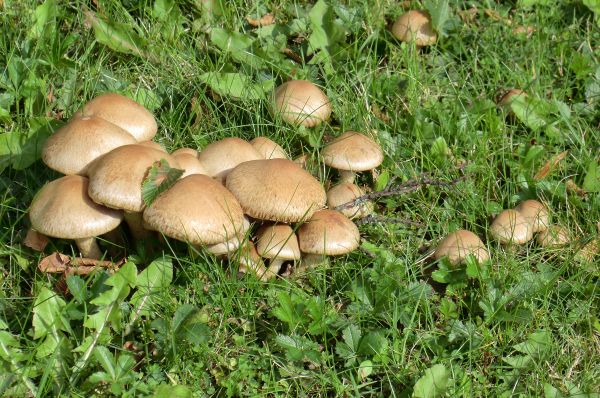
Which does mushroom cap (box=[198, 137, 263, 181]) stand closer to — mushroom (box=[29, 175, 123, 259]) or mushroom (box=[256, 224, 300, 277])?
mushroom (box=[256, 224, 300, 277])

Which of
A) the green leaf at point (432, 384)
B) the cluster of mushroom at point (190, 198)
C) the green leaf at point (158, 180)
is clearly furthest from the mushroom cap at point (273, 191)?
the green leaf at point (432, 384)

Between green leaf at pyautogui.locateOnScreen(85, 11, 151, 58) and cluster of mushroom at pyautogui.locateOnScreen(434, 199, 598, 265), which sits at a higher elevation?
green leaf at pyautogui.locateOnScreen(85, 11, 151, 58)

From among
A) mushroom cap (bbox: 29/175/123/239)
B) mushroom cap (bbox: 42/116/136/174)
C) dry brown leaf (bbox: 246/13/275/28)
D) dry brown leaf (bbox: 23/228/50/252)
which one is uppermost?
mushroom cap (bbox: 42/116/136/174)

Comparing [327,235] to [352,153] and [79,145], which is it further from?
[79,145]

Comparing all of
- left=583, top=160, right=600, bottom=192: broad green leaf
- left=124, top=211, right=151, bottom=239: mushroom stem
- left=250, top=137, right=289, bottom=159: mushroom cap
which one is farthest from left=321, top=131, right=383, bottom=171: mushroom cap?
left=583, top=160, right=600, bottom=192: broad green leaf

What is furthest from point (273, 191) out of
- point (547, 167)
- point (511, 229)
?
point (547, 167)

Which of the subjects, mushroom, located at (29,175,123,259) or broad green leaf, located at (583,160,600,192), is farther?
broad green leaf, located at (583,160,600,192)
